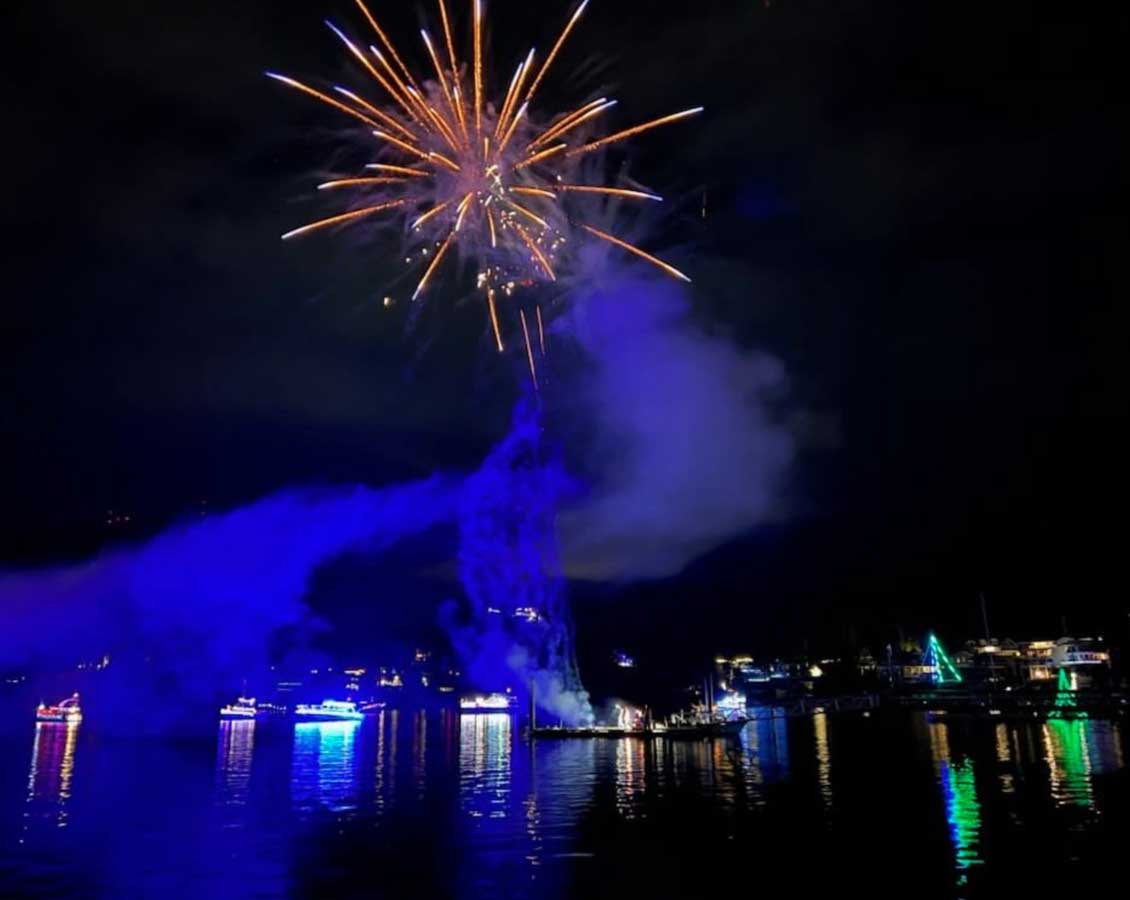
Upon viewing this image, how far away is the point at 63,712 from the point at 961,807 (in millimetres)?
138748

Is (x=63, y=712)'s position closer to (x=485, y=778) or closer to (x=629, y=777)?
(x=485, y=778)

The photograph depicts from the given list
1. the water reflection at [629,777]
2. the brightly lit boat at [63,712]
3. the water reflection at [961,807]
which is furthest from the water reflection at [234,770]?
the brightly lit boat at [63,712]

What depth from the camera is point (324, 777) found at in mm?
41000

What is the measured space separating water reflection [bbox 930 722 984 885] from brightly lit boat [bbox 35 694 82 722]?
127 m

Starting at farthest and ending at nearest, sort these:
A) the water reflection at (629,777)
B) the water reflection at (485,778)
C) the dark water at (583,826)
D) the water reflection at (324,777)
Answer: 1. the water reflection at (324,777)
2. the water reflection at (485,778)
3. the water reflection at (629,777)
4. the dark water at (583,826)

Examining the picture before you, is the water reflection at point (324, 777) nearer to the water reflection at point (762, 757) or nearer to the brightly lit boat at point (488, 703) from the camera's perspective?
the water reflection at point (762, 757)

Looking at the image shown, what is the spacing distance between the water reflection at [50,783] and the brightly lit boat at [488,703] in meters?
118

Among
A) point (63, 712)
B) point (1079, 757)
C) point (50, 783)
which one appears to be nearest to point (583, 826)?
point (50, 783)

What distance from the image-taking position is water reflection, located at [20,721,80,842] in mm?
28688

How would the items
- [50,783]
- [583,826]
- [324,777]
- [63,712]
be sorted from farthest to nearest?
1. [63,712]
2. [324,777]
3. [50,783]
4. [583,826]

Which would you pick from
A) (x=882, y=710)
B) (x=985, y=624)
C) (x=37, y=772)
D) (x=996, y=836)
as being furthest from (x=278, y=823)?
(x=985, y=624)

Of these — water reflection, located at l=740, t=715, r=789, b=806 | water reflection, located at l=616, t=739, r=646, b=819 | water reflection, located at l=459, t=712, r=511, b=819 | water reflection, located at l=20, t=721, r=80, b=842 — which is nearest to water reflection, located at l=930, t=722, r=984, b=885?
water reflection, located at l=740, t=715, r=789, b=806

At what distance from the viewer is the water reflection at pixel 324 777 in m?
31.1

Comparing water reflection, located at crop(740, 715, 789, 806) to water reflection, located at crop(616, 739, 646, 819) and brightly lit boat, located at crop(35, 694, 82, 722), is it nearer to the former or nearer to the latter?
water reflection, located at crop(616, 739, 646, 819)
